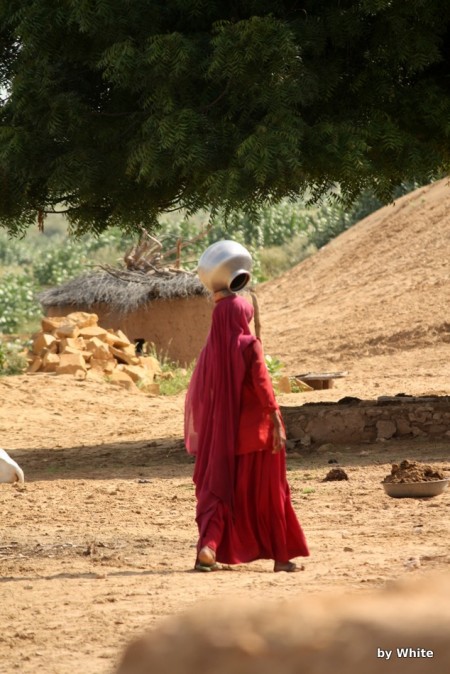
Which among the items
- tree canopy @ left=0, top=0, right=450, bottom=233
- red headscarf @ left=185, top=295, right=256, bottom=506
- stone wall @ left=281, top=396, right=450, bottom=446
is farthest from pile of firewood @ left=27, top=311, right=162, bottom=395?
red headscarf @ left=185, top=295, right=256, bottom=506

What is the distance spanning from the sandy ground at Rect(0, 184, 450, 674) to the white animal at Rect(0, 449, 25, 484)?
111 mm

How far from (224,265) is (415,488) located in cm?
285

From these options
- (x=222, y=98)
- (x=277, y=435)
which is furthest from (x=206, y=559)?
(x=222, y=98)

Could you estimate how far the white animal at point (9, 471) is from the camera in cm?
998

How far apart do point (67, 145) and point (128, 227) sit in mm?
1230

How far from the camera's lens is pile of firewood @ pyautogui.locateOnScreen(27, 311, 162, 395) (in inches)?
671

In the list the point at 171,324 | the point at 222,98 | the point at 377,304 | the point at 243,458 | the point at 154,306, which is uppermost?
the point at 222,98

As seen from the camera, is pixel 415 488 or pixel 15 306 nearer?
pixel 415 488

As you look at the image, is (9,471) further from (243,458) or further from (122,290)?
(122,290)

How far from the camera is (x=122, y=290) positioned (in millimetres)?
18875

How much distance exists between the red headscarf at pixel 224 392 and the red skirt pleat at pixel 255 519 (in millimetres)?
67

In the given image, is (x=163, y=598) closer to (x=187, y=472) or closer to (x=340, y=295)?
(x=187, y=472)

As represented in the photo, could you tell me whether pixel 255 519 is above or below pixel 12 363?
below

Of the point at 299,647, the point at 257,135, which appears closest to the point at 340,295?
the point at 257,135
